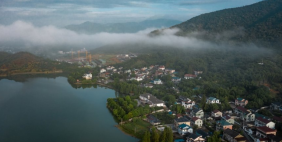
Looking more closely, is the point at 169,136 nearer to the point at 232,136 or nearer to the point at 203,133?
the point at 203,133

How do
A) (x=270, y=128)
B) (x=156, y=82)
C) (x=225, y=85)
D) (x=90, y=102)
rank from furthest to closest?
(x=156, y=82)
(x=225, y=85)
(x=90, y=102)
(x=270, y=128)

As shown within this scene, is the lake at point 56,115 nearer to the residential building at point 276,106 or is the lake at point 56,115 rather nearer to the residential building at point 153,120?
the residential building at point 153,120

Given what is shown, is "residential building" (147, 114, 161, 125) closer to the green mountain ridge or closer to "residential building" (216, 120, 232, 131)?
"residential building" (216, 120, 232, 131)

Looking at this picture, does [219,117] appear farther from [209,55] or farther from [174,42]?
[174,42]

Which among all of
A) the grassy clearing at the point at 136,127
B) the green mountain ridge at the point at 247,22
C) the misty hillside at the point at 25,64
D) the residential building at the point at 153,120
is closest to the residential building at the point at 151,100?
the residential building at the point at 153,120

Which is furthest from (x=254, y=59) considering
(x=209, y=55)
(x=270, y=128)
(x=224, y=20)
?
(x=224, y=20)

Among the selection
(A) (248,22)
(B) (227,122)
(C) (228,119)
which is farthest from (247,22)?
(B) (227,122)
